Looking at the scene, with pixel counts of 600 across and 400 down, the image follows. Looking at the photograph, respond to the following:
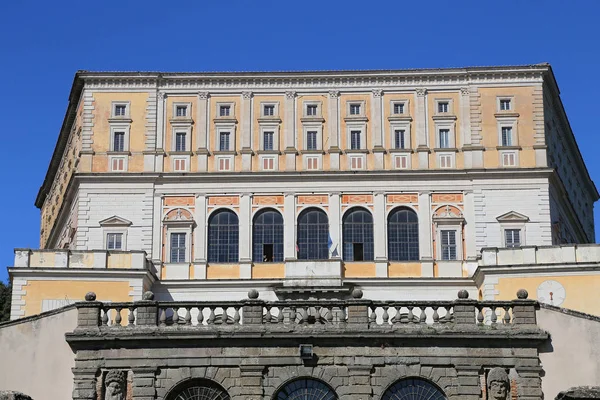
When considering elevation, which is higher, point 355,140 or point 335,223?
point 355,140

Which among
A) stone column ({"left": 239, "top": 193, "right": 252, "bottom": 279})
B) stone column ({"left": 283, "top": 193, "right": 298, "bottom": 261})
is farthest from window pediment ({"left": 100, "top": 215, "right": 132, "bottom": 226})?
stone column ({"left": 283, "top": 193, "right": 298, "bottom": 261})

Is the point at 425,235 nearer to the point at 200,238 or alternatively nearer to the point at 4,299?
the point at 200,238

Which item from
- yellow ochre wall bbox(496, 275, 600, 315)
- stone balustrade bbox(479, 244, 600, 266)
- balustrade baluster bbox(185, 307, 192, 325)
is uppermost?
stone balustrade bbox(479, 244, 600, 266)

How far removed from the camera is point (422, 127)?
64.1m

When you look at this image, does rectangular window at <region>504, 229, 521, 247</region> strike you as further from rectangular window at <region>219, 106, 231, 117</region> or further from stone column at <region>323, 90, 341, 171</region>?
rectangular window at <region>219, 106, 231, 117</region>

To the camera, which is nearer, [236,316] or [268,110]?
[236,316]

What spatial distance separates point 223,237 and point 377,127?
9966mm

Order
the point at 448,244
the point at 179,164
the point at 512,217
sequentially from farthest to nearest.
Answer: the point at 179,164 < the point at 448,244 < the point at 512,217

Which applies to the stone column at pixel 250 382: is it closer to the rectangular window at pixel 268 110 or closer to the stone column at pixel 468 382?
the stone column at pixel 468 382

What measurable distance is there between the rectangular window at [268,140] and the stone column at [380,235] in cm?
619

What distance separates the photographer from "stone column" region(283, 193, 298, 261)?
61.5m

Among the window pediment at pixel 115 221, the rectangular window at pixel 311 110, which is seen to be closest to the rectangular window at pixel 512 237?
the rectangular window at pixel 311 110

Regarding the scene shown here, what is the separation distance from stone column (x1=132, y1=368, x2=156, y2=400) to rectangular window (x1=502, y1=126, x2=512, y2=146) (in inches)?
1397

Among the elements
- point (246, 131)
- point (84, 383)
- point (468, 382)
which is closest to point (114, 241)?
point (246, 131)
